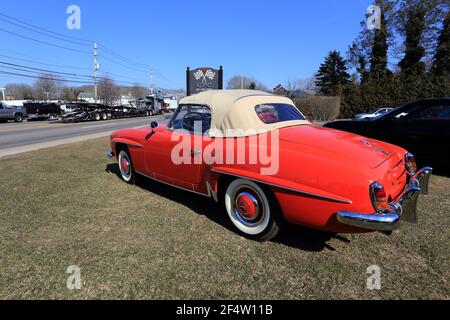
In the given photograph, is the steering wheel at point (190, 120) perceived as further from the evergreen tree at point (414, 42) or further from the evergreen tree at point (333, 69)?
the evergreen tree at point (333, 69)

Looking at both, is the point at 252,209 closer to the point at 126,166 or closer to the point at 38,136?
the point at 126,166

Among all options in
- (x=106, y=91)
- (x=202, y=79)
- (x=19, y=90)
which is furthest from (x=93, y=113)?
(x=19, y=90)

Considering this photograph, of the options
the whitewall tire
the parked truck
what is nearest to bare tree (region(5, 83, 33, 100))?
the parked truck

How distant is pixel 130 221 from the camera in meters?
3.94

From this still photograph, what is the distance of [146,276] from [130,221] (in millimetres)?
1297

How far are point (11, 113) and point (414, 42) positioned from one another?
130 feet

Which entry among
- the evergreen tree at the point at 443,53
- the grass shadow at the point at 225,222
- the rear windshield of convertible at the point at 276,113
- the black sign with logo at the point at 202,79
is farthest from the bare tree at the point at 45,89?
the rear windshield of convertible at the point at 276,113

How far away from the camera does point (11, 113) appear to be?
29797 mm

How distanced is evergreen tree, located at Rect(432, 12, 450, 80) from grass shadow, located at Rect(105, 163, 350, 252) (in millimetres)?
33769

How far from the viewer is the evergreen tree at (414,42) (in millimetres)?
31595

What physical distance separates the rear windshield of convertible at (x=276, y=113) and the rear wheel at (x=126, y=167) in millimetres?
2576

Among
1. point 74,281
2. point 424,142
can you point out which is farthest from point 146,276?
point 424,142

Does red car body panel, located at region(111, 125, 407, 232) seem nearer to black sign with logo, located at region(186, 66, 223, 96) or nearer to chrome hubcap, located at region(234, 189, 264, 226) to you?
chrome hubcap, located at region(234, 189, 264, 226)

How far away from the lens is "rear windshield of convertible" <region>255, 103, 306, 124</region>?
3763 millimetres
